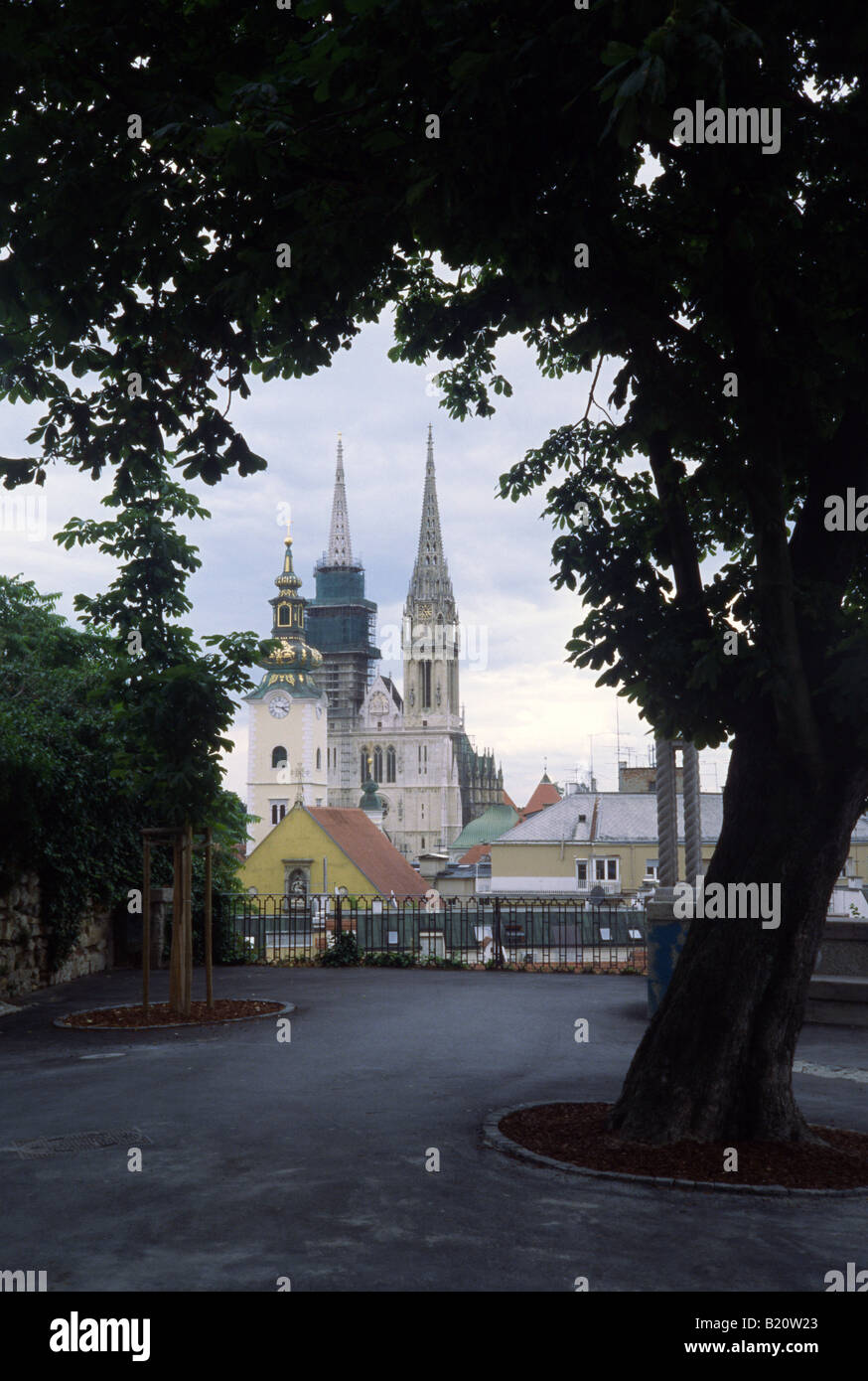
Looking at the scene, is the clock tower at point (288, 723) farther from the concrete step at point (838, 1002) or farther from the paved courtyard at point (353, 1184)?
the paved courtyard at point (353, 1184)

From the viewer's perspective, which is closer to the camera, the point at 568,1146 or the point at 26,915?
the point at 568,1146

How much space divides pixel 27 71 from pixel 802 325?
5.15 m

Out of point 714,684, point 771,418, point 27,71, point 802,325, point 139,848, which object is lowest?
point 139,848

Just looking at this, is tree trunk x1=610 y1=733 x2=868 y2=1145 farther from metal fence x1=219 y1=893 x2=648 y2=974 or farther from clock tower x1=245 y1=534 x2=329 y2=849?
clock tower x1=245 y1=534 x2=329 y2=849

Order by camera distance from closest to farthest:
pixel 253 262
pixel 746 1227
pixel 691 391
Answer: pixel 746 1227, pixel 253 262, pixel 691 391

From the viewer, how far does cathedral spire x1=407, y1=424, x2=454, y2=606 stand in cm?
18838

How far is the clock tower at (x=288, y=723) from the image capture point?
493 feet

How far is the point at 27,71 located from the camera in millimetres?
6953

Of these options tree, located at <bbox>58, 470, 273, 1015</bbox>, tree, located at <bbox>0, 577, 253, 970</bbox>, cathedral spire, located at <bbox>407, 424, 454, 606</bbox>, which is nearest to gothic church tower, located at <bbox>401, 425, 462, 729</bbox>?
cathedral spire, located at <bbox>407, 424, 454, 606</bbox>

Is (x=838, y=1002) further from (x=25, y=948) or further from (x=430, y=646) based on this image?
(x=430, y=646)

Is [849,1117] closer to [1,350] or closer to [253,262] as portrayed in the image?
[253,262]

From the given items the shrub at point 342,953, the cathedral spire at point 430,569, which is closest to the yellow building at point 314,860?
the shrub at point 342,953
